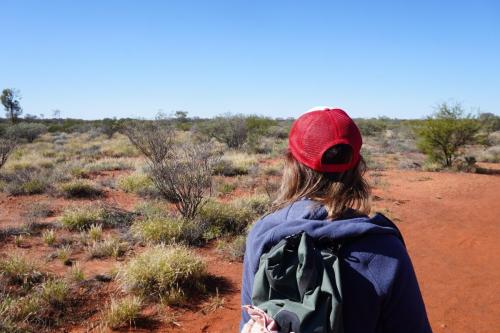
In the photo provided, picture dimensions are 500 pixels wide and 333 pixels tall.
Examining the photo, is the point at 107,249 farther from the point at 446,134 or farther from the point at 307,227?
the point at 446,134

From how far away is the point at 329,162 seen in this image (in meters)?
1.42

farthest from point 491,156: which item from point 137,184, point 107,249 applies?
point 107,249

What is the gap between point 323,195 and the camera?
145 cm

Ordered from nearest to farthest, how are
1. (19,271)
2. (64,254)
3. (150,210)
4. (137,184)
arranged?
(19,271), (64,254), (150,210), (137,184)

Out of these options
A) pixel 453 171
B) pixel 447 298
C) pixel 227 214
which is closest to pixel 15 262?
pixel 227 214

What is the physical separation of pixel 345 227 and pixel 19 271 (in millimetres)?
5219

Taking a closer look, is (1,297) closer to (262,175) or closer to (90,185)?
(90,185)

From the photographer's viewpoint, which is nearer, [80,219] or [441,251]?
[441,251]

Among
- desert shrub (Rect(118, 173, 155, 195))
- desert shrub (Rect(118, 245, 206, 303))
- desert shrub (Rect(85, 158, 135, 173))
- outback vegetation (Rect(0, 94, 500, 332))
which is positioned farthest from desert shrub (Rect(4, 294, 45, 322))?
desert shrub (Rect(85, 158, 135, 173))

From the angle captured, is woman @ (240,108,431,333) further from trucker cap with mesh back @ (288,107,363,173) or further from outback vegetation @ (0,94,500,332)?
outback vegetation @ (0,94,500,332)

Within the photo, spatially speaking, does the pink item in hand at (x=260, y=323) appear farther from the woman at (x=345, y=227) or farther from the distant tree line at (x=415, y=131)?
the distant tree line at (x=415, y=131)

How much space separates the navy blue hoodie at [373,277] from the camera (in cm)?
121

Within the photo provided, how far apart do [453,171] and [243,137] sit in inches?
418

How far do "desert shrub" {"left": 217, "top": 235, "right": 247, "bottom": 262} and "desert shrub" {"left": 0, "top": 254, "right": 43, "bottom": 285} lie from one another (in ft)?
8.65
